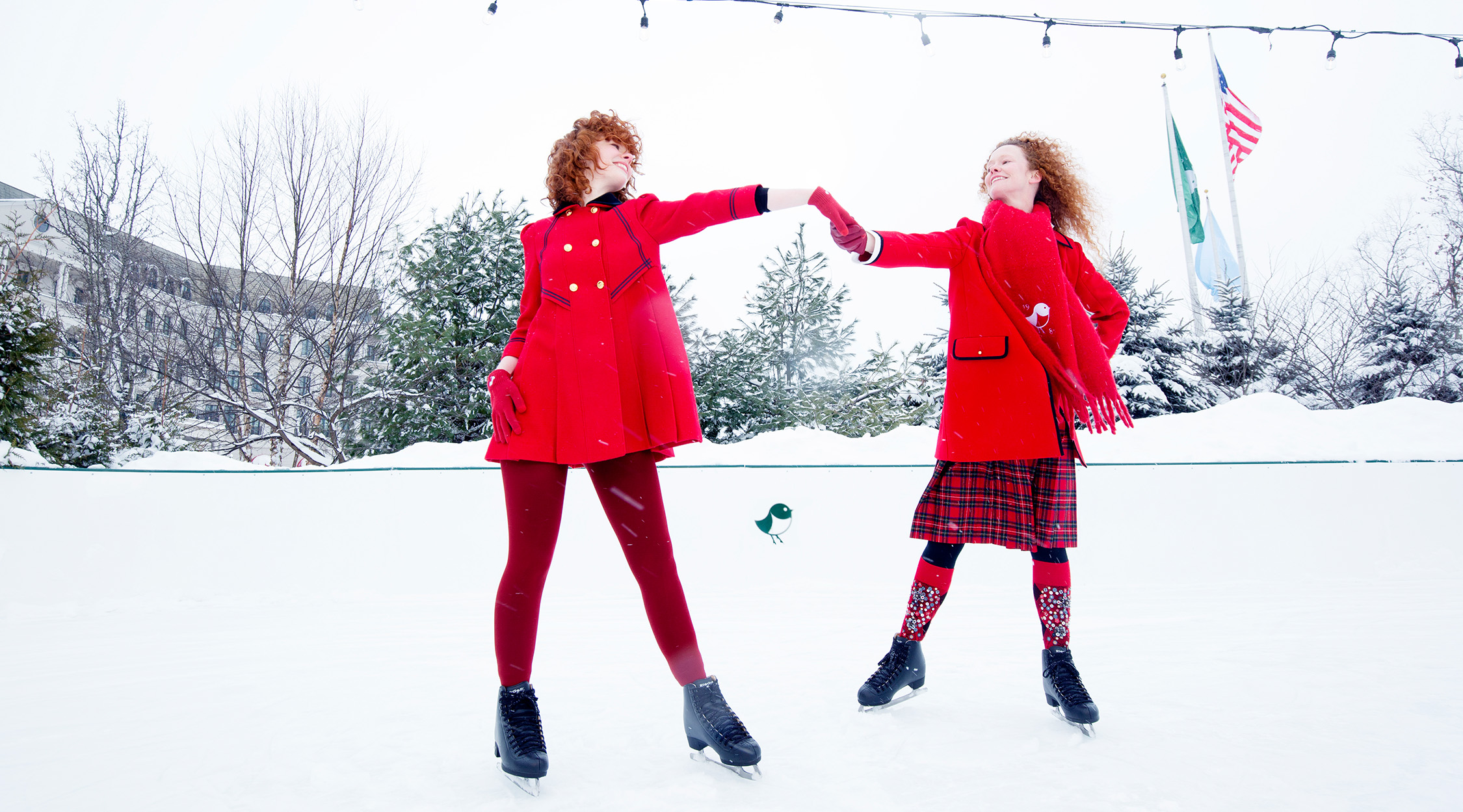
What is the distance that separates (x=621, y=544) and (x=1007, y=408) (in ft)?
3.25

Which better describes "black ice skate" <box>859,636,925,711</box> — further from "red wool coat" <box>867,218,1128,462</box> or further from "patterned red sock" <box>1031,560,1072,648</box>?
A: "red wool coat" <box>867,218,1128,462</box>

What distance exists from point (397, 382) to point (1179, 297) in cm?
861

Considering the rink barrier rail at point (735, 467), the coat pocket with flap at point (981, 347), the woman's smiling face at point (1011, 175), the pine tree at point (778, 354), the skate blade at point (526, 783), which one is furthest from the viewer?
the pine tree at point (778, 354)

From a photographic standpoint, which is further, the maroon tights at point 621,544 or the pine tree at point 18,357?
the pine tree at point 18,357

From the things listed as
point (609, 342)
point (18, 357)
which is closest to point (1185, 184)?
point (609, 342)

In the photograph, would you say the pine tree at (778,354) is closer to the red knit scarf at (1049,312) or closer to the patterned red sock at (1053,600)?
the red knit scarf at (1049,312)

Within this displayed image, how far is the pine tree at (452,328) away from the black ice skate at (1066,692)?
20.9 ft

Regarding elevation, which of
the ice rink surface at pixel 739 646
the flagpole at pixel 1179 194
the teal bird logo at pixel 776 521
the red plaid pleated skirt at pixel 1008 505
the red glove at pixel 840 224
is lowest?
the ice rink surface at pixel 739 646

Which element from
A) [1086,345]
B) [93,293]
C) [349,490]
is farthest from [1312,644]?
[93,293]

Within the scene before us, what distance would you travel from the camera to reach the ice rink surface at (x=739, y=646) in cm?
143

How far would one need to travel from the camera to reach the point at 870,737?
1.65 metres

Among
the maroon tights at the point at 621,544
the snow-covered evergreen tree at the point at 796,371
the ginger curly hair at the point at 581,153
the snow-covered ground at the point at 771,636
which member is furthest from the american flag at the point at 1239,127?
the maroon tights at the point at 621,544

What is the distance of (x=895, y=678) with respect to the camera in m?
1.84

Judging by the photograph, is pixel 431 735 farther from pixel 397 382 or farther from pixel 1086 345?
pixel 397 382
